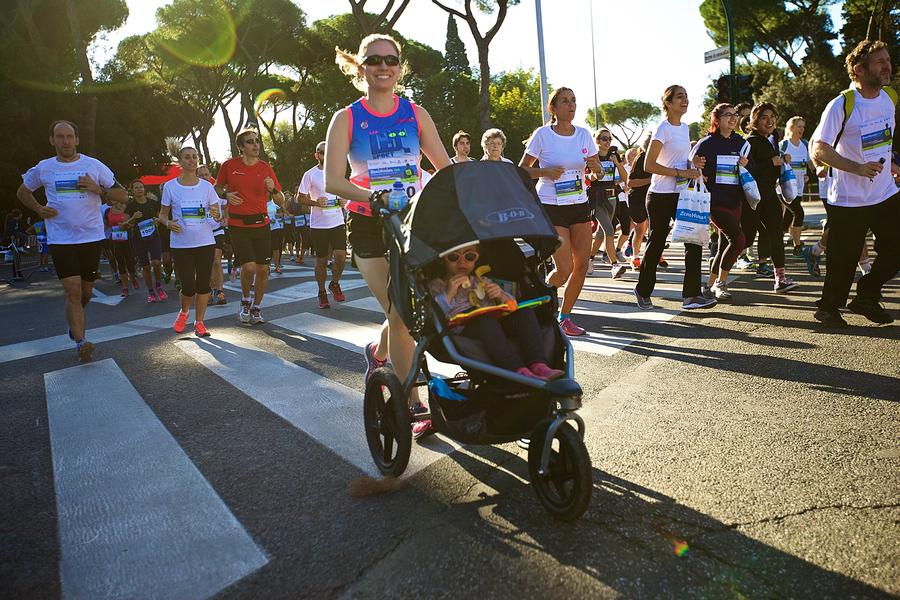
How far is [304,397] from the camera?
4.50 m

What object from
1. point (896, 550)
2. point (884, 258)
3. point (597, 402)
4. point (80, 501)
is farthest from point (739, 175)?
point (80, 501)

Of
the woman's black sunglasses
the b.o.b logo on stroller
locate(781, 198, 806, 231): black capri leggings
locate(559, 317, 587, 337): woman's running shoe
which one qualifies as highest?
the b.o.b logo on stroller

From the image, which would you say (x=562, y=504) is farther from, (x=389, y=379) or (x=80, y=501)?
(x=80, y=501)

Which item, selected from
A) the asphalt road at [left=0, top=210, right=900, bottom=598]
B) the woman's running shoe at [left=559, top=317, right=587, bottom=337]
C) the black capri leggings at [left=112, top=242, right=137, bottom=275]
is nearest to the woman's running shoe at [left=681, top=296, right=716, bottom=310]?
the asphalt road at [left=0, top=210, right=900, bottom=598]

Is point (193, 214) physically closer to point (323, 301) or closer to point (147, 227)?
point (323, 301)

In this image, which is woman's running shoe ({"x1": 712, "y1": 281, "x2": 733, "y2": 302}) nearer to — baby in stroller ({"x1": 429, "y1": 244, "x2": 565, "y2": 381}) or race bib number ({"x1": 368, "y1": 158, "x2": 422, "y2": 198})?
race bib number ({"x1": 368, "y1": 158, "x2": 422, "y2": 198})

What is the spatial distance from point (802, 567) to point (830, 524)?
35 cm

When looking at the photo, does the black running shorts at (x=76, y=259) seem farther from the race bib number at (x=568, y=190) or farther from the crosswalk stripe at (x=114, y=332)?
the race bib number at (x=568, y=190)

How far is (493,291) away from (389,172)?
3.30 ft

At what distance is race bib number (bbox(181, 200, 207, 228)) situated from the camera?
713cm

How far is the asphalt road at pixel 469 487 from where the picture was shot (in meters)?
2.22

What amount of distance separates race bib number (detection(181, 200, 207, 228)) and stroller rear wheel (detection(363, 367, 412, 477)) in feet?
15.6

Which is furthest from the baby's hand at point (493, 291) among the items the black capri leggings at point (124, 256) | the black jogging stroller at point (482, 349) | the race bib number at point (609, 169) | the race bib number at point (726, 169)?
the black capri leggings at point (124, 256)

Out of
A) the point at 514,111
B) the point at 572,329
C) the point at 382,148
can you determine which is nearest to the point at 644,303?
the point at 572,329
